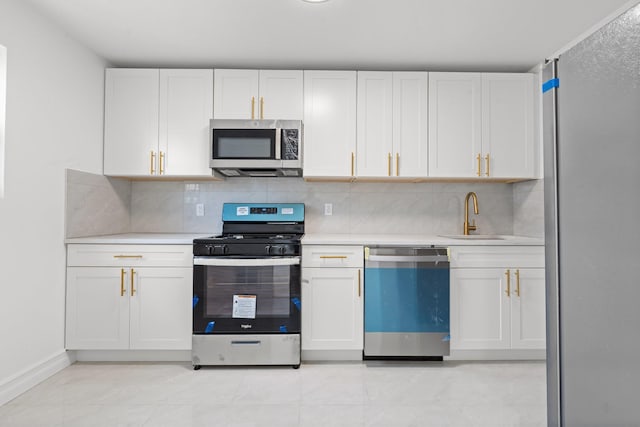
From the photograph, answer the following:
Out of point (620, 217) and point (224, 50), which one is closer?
point (620, 217)

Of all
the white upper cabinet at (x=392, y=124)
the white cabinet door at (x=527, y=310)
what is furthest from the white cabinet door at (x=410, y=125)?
the white cabinet door at (x=527, y=310)

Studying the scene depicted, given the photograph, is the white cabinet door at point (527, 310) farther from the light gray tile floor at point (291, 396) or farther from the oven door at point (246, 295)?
the oven door at point (246, 295)

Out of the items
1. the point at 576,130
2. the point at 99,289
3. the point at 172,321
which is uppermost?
the point at 576,130

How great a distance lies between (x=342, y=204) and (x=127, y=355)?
1.99 meters

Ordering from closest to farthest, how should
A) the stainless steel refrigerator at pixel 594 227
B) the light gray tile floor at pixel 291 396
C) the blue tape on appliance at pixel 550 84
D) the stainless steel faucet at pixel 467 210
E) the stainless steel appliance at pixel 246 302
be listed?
the stainless steel refrigerator at pixel 594 227, the blue tape on appliance at pixel 550 84, the light gray tile floor at pixel 291 396, the stainless steel appliance at pixel 246 302, the stainless steel faucet at pixel 467 210

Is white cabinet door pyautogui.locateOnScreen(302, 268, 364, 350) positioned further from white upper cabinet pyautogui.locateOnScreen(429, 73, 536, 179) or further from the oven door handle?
white upper cabinet pyautogui.locateOnScreen(429, 73, 536, 179)

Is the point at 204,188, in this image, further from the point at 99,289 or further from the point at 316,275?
the point at 316,275

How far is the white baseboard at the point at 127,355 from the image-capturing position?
8.55ft

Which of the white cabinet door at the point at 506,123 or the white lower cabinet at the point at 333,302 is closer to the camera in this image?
the white lower cabinet at the point at 333,302

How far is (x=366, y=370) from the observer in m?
2.50

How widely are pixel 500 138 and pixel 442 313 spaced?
1.43 meters

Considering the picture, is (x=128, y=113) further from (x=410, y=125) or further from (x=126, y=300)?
(x=410, y=125)

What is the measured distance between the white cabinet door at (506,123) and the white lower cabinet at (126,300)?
2.39 meters

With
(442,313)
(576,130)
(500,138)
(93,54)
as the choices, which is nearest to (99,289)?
(93,54)
